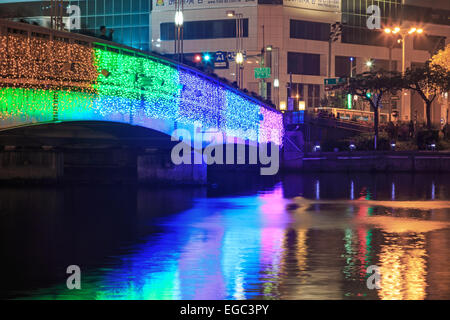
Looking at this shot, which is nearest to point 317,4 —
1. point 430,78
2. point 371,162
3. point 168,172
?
point 430,78

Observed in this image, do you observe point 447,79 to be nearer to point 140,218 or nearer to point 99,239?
point 140,218

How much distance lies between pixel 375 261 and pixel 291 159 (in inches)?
2212

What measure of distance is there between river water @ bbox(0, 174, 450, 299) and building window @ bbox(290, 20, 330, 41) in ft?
226

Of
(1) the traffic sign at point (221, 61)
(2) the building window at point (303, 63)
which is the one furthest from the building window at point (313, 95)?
(1) the traffic sign at point (221, 61)

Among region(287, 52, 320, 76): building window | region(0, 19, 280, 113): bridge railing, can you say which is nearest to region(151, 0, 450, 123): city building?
region(287, 52, 320, 76): building window

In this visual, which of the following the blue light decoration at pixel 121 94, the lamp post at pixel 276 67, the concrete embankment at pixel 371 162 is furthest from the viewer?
the lamp post at pixel 276 67

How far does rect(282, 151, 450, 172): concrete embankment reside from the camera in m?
75.2

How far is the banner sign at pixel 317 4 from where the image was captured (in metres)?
113

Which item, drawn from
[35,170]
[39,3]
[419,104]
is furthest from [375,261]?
[419,104]

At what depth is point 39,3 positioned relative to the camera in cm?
11394

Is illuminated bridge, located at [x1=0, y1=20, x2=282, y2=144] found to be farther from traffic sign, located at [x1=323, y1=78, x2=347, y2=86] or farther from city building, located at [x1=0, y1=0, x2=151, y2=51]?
city building, located at [x1=0, y1=0, x2=151, y2=51]

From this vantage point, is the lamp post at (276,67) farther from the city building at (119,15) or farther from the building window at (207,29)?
the city building at (119,15)

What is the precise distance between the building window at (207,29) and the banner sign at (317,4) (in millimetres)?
6917

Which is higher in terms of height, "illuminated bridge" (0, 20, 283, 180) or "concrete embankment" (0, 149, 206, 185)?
"illuminated bridge" (0, 20, 283, 180)
